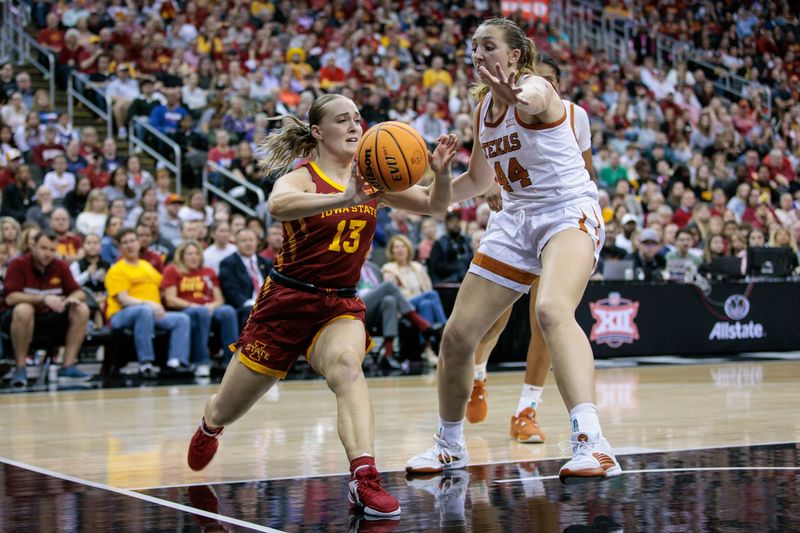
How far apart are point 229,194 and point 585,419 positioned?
34.0 ft

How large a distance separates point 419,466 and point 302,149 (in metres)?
1.57

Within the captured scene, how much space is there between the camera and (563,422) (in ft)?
24.5

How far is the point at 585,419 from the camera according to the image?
466 centimetres

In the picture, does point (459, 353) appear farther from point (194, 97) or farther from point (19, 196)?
point (194, 97)

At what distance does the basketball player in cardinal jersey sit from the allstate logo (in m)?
8.79

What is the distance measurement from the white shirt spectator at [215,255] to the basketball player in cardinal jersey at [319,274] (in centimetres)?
675

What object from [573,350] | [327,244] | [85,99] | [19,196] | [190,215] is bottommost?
[573,350]

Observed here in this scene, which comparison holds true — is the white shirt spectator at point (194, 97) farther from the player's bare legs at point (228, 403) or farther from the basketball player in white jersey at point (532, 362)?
the player's bare legs at point (228, 403)

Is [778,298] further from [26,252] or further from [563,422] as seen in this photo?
[26,252]

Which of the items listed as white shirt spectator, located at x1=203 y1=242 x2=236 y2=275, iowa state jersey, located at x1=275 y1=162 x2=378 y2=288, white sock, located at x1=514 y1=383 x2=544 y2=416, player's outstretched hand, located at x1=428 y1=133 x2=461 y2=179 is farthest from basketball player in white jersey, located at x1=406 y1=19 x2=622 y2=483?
white shirt spectator, located at x1=203 y1=242 x2=236 y2=275

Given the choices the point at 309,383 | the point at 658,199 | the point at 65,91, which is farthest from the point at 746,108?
the point at 309,383

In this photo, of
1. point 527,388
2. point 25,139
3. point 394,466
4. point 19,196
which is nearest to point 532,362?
point 527,388

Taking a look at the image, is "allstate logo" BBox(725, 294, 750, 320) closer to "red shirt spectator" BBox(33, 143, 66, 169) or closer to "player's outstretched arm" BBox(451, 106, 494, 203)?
"red shirt spectator" BBox(33, 143, 66, 169)

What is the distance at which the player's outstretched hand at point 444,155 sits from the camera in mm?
4999
